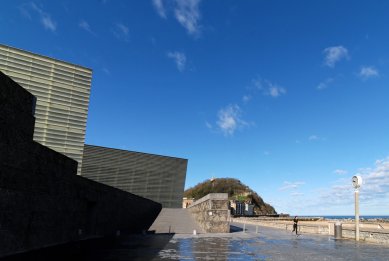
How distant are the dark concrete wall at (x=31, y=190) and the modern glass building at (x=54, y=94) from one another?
2777 cm

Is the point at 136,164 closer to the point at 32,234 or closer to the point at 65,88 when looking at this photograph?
the point at 65,88

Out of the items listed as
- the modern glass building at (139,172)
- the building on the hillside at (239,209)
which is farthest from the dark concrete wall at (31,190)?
the building on the hillside at (239,209)

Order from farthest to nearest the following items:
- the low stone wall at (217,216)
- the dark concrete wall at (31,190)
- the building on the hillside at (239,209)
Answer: the building on the hillside at (239,209) < the low stone wall at (217,216) < the dark concrete wall at (31,190)

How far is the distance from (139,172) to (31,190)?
52.7m

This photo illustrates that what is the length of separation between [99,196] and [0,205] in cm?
1030

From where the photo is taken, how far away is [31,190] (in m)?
15.8

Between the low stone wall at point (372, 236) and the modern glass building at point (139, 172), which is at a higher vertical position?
the modern glass building at point (139, 172)

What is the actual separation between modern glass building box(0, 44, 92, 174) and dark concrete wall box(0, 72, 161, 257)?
2777 centimetres

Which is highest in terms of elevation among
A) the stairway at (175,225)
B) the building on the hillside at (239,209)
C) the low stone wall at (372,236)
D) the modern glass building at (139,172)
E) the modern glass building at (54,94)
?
the modern glass building at (54,94)

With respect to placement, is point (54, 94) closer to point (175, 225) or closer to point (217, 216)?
point (175, 225)

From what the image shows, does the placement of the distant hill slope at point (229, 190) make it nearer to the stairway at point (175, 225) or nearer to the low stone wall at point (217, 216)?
the stairway at point (175, 225)

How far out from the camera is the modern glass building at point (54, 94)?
154 ft

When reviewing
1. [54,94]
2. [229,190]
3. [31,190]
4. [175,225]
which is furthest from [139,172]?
[229,190]

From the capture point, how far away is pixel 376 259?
1614 cm
